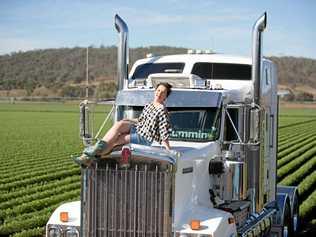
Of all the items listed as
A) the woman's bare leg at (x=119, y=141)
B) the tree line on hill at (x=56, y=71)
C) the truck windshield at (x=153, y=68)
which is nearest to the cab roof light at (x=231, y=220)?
the woman's bare leg at (x=119, y=141)

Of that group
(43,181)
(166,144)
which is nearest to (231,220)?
(166,144)

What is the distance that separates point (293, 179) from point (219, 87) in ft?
36.6

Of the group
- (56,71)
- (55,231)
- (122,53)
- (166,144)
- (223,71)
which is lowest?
(55,231)

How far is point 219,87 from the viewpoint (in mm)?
8906

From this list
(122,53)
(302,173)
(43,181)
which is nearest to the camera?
(122,53)

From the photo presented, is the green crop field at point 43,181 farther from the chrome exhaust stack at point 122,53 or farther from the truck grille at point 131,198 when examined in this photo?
the truck grille at point 131,198

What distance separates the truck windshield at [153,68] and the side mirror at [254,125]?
177 cm

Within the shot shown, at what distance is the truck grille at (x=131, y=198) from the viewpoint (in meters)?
6.86

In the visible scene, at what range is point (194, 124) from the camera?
27.5 ft

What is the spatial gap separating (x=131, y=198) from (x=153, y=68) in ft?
11.3

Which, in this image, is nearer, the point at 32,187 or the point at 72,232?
the point at 72,232

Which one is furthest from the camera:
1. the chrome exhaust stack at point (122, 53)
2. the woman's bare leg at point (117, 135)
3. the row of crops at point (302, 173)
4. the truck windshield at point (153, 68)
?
the row of crops at point (302, 173)

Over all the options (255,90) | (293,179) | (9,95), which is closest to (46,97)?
(9,95)

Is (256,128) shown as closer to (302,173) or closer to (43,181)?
(43,181)
